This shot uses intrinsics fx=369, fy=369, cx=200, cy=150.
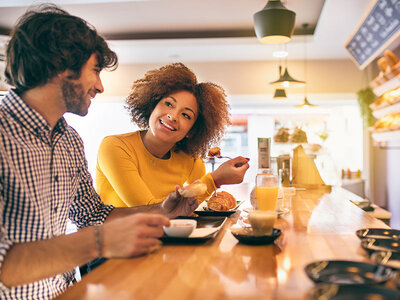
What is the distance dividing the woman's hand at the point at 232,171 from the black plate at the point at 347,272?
106cm

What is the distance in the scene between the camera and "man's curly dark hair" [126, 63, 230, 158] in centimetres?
233

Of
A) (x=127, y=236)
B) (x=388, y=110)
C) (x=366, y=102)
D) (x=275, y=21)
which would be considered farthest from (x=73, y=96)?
(x=366, y=102)

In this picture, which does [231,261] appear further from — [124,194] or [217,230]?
[124,194]

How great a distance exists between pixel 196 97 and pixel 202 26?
11.7 feet

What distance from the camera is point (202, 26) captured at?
5574 mm

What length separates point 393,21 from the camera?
345 centimetres

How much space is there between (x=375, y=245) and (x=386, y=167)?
567 centimetres

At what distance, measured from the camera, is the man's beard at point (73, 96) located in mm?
1303

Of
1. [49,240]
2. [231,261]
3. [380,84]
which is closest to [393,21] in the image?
[380,84]

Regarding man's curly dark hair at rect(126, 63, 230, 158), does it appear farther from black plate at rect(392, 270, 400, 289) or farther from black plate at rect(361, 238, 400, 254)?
black plate at rect(392, 270, 400, 289)

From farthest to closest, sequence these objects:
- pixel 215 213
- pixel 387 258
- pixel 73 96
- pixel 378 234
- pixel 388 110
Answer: pixel 388 110 → pixel 215 213 → pixel 73 96 → pixel 378 234 → pixel 387 258

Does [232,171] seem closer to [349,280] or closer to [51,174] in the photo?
[51,174]

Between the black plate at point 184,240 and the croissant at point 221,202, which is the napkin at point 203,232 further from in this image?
the croissant at point 221,202

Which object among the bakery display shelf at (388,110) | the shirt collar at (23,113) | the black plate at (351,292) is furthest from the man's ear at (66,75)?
the bakery display shelf at (388,110)
